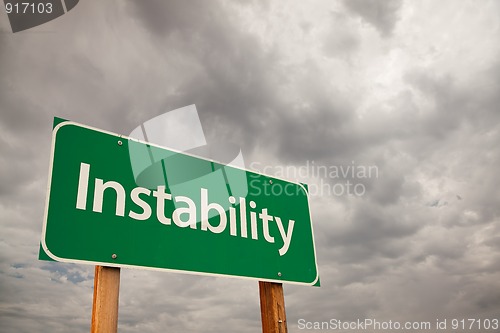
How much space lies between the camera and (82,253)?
2.65 m

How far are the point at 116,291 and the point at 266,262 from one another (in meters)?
1.44

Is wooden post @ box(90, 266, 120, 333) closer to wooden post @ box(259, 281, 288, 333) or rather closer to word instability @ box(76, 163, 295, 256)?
word instability @ box(76, 163, 295, 256)

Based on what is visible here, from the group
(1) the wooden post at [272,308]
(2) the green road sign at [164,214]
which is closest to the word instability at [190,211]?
(2) the green road sign at [164,214]

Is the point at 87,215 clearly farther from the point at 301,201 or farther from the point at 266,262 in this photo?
the point at 301,201

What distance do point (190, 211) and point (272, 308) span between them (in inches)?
49.4

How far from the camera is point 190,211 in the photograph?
334 cm

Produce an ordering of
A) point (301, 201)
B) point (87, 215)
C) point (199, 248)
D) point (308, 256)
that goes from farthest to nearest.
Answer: point (301, 201)
point (308, 256)
point (199, 248)
point (87, 215)

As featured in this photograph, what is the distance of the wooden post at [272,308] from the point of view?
142 inches

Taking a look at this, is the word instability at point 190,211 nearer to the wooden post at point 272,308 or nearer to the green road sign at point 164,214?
the green road sign at point 164,214

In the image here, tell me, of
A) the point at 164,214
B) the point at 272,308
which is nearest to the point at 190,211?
the point at 164,214

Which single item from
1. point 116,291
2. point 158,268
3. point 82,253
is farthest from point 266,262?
point 82,253

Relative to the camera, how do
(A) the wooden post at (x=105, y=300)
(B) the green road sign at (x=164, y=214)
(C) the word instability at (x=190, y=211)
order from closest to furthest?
(A) the wooden post at (x=105, y=300) → (B) the green road sign at (x=164, y=214) → (C) the word instability at (x=190, y=211)

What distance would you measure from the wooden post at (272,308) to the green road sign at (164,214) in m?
0.15

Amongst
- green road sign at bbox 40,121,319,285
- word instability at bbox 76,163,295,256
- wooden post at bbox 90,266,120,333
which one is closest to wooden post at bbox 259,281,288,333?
green road sign at bbox 40,121,319,285
